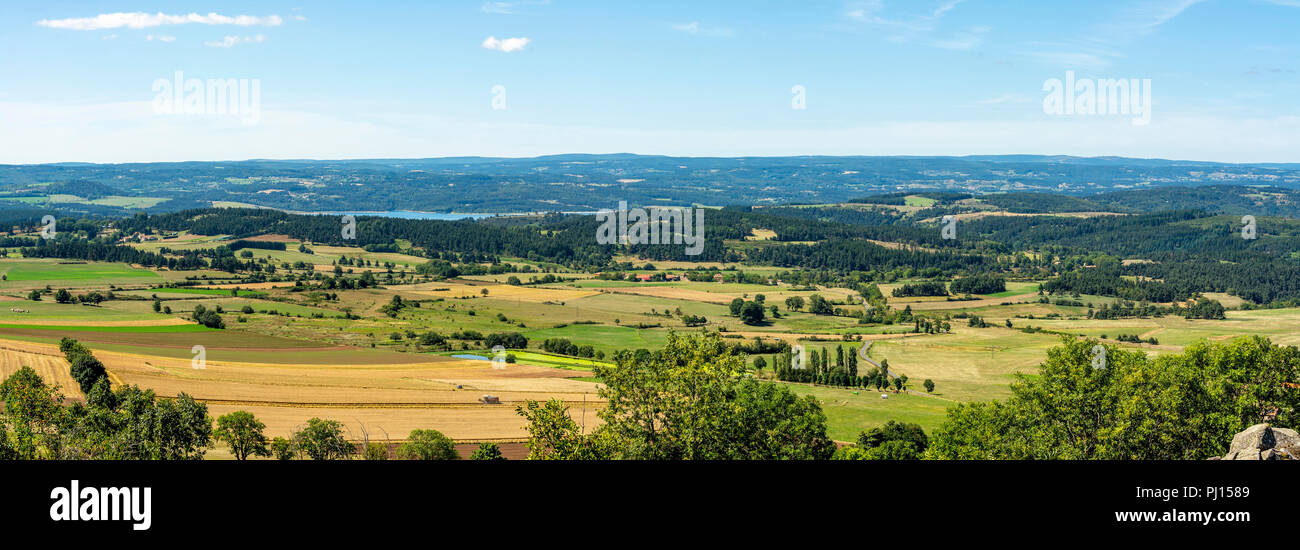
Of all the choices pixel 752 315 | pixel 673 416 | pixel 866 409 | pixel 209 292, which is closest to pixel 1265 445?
pixel 673 416

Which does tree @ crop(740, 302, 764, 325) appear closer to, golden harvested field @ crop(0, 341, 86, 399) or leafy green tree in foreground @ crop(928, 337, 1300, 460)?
leafy green tree in foreground @ crop(928, 337, 1300, 460)

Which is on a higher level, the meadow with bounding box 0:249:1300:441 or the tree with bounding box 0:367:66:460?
the tree with bounding box 0:367:66:460

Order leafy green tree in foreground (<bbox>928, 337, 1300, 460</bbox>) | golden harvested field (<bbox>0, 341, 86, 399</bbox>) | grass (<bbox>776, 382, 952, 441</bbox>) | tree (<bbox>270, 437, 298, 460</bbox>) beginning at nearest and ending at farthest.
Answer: leafy green tree in foreground (<bbox>928, 337, 1300, 460</bbox>)
tree (<bbox>270, 437, 298, 460</bbox>)
golden harvested field (<bbox>0, 341, 86, 399</bbox>)
grass (<bbox>776, 382, 952, 441</bbox>)

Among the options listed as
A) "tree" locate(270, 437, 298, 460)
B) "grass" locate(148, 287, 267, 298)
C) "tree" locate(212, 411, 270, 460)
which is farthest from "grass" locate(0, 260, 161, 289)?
"tree" locate(270, 437, 298, 460)

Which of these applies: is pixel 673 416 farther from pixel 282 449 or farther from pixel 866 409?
pixel 866 409

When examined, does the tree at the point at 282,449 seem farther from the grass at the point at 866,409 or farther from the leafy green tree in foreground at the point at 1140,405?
the grass at the point at 866,409

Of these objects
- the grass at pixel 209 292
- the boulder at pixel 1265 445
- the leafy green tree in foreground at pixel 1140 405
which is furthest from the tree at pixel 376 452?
the grass at pixel 209 292
